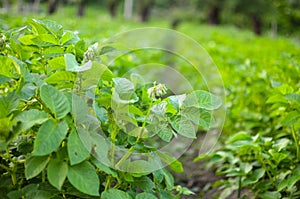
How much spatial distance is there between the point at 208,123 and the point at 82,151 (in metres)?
0.34

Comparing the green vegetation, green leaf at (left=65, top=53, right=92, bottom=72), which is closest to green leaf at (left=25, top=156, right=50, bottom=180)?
the green vegetation

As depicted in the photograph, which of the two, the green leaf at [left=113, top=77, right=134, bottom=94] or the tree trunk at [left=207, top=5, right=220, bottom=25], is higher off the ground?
the tree trunk at [left=207, top=5, right=220, bottom=25]

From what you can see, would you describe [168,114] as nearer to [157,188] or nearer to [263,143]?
[157,188]

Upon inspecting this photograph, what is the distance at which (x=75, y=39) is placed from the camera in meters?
1.16

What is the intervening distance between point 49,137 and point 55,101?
8 centimetres

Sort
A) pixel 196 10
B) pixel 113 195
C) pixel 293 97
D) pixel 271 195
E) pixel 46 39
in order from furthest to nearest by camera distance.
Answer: pixel 196 10 < pixel 271 195 < pixel 293 97 < pixel 46 39 < pixel 113 195

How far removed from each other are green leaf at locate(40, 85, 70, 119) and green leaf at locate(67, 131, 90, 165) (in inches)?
2.0

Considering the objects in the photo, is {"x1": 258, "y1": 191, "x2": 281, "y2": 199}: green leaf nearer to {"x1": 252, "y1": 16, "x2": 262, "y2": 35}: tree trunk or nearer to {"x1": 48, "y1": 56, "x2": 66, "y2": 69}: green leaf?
{"x1": 48, "y1": 56, "x2": 66, "y2": 69}: green leaf

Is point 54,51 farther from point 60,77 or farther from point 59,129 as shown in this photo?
point 59,129

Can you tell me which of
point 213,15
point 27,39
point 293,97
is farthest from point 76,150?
point 213,15

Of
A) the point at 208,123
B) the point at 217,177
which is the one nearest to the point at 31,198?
the point at 208,123

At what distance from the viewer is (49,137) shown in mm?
844

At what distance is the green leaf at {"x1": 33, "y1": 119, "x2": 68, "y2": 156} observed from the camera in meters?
0.83

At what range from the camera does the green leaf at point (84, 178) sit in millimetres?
862
